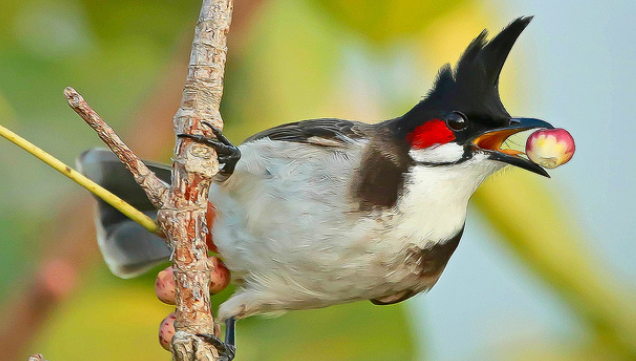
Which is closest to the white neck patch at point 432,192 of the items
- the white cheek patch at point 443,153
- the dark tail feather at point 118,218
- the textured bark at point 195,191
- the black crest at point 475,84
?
the white cheek patch at point 443,153

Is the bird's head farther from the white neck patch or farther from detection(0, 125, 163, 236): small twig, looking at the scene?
detection(0, 125, 163, 236): small twig

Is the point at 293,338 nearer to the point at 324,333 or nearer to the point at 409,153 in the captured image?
the point at 324,333

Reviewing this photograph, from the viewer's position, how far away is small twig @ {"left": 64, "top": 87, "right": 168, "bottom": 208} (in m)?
1.18

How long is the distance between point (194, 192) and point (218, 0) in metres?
0.33

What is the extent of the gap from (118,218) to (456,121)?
97 centimetres

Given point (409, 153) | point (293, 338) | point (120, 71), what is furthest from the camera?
point (120, 71)

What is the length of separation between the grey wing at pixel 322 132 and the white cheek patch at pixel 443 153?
0.16 m

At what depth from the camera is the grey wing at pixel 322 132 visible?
1.80m

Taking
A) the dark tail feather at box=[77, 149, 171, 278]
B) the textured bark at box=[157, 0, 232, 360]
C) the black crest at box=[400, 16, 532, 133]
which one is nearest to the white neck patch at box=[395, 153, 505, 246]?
the black crest at box=[400, 16, 532, 133]

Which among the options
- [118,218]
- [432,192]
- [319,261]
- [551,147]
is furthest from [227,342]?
[551,147]

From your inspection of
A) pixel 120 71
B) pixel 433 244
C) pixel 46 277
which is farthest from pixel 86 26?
pixel 433 244

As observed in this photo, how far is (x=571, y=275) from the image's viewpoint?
7.13 feet

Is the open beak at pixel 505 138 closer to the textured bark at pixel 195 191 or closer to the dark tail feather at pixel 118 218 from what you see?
the textured bark at pixel 195 191

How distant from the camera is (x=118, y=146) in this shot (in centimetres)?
124
